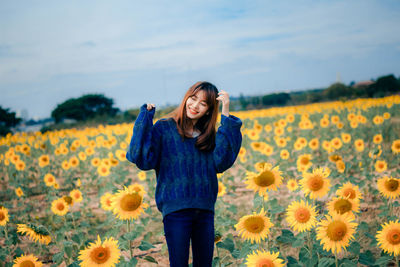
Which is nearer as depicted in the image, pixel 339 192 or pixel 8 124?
pixel 339 192

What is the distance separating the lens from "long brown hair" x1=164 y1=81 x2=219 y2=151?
2.26 metres

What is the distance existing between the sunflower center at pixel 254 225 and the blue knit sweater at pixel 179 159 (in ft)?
0.93

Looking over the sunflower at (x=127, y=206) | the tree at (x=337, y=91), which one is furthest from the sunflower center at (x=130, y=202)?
the tree at (x=337, y=91)

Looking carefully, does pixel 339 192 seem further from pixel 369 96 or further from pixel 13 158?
pixel 369 96

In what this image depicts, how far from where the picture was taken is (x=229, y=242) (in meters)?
2.53

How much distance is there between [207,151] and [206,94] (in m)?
0.39

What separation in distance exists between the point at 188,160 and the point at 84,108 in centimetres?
2378

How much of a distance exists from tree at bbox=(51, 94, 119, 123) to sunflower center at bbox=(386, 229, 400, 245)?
2075cm

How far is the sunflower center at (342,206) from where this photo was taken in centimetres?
239

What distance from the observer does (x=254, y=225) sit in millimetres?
2240

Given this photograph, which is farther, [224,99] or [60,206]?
[60,206]

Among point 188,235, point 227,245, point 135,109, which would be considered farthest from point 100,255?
point 135,109

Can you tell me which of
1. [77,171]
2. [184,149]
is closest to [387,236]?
[184,149]

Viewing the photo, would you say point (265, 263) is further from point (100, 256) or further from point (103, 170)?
point (103, 170)
